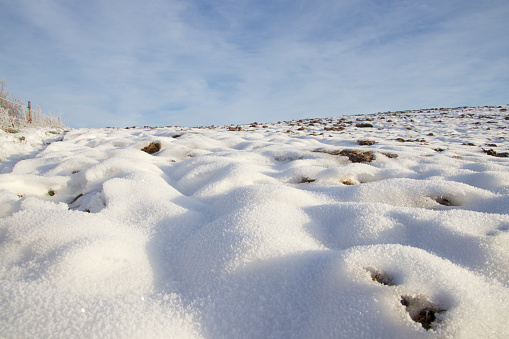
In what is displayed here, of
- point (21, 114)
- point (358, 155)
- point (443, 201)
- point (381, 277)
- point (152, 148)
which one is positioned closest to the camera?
point (381, 277)

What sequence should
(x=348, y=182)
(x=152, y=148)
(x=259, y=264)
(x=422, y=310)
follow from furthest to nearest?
1. (x=152, y=148)
2. (x=348, y=182)
3. (x=259, y=264)
4. (x=422, y=310)

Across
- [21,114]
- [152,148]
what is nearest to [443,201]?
[152,148]

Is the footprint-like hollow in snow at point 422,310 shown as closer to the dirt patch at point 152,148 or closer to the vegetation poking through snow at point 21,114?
the dirt patch at point 152,148

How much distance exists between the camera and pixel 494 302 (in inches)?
30.4

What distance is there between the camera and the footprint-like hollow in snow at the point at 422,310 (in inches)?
29.1

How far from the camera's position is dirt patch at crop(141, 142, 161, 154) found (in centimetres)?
383

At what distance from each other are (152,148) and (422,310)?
3.79 metres

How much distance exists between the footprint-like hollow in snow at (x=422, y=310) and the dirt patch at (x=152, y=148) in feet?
12.0

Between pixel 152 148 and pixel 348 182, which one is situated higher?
pixel 152 148

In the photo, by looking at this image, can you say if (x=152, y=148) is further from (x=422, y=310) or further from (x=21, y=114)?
(x=21, y=114)

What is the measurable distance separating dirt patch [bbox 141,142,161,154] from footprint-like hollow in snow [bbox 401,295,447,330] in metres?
3.66

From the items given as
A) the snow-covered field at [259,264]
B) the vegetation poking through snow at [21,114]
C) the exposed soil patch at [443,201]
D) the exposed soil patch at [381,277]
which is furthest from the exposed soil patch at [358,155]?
the vegetation poking through snow at [21,114]

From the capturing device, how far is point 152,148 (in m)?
3.88

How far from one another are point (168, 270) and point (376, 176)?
6.55 feet
